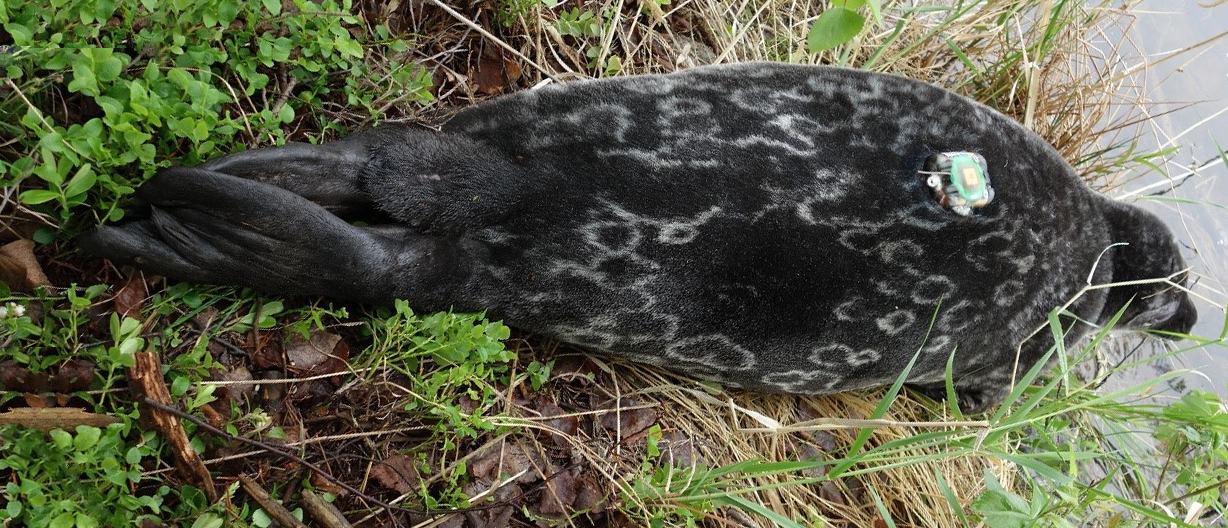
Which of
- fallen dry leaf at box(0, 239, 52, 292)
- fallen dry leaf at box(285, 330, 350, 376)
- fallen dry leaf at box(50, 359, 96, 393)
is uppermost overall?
fallen dry leaf at box(0, 239, 52, 292)

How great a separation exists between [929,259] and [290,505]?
199 cm

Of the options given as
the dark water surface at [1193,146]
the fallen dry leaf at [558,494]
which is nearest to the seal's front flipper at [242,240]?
the fallen dry leaf at [558,494]

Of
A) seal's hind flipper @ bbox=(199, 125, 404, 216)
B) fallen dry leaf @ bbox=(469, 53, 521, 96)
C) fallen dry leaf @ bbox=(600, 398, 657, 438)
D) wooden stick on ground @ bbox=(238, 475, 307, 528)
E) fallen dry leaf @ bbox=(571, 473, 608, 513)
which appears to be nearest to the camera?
wooden stick on ground @ bbox=(238, 475, 307, 528)

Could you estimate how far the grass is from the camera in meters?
1.96

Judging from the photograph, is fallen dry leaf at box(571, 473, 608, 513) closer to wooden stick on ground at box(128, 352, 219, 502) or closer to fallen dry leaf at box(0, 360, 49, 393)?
wooden stick on ground at box(128, 352, 219, 502)

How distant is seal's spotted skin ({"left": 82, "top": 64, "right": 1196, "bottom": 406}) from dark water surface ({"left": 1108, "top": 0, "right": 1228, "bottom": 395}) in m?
2.54

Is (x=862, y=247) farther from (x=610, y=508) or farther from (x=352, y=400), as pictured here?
(x=352, y=400)

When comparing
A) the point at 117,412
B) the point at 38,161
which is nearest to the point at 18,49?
the point at 38,161

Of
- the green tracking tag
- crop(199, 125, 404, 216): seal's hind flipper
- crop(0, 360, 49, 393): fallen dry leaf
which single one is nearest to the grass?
crop(0, 360, 49, 393): fallen dry leaf

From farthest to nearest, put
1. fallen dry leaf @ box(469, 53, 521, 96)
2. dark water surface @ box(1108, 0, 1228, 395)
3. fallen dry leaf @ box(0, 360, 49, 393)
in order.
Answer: dark water surface @ box(1108, 0, 1228, 395)
fallen dry leaf @ box(469, 53, 521, 96)
fallen dry leaf @ box(0, 360, 49, 393)

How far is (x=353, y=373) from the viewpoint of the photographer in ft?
7.69

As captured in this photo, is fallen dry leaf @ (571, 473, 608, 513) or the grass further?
fallen dry leaf @ (571, 473, 608, 513)

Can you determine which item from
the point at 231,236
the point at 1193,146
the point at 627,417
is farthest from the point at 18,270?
the point at 1193,146

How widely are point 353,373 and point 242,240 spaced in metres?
0.49
